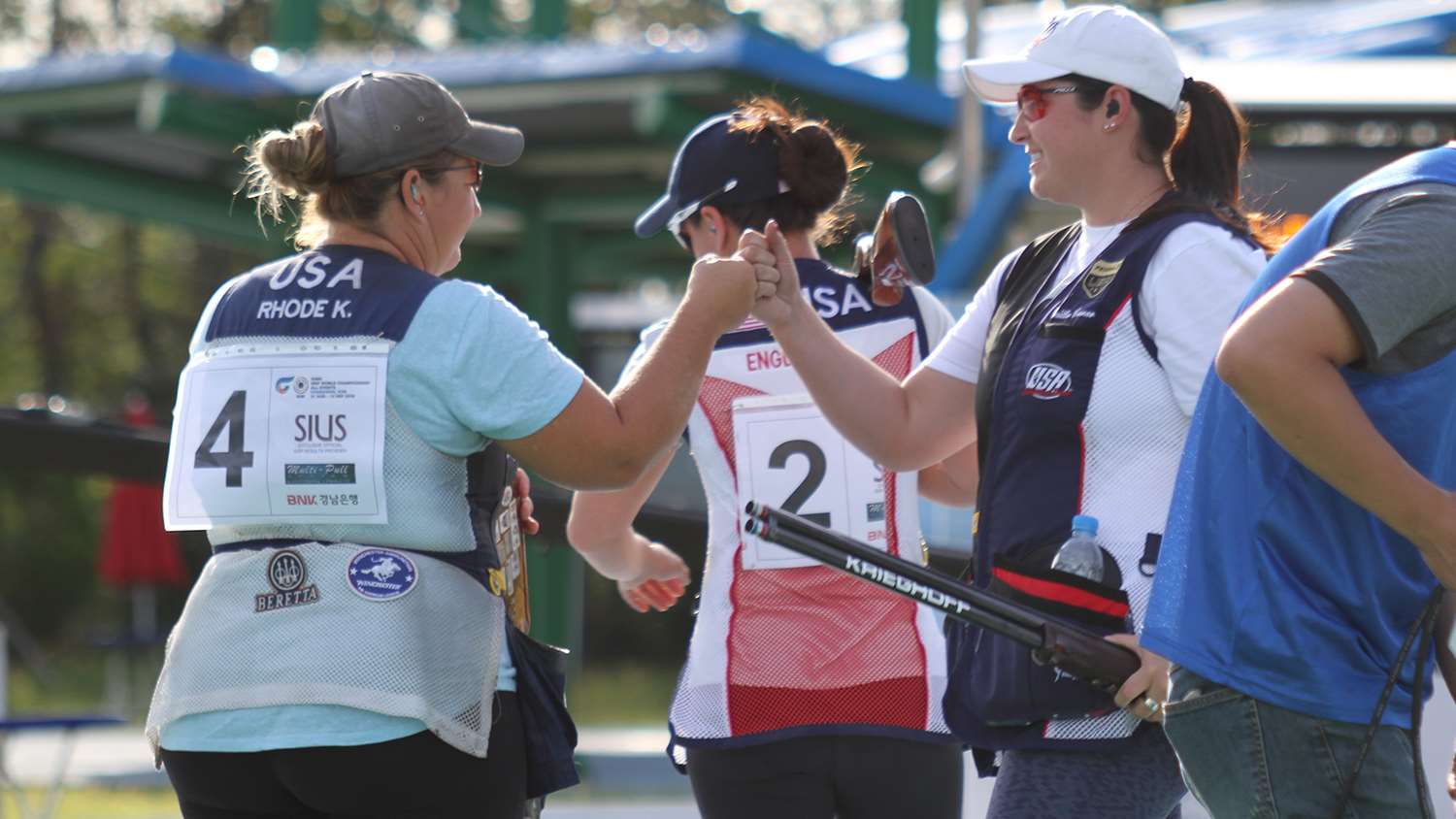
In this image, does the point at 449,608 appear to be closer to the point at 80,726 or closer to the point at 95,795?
the point at 80,726

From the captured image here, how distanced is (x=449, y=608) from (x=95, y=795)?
7.79 m

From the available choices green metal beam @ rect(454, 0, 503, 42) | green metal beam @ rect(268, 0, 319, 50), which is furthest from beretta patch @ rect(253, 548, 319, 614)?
green metal beam @ rect(454, 0, 503, 42)

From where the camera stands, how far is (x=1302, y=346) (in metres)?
2.44

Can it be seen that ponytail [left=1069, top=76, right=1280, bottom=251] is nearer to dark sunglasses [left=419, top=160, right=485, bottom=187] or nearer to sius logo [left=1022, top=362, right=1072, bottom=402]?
sius logo [left=1022, top=362, right=1072, bottom=402]

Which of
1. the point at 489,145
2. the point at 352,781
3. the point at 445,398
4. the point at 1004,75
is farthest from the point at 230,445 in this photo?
the point at 1004,75

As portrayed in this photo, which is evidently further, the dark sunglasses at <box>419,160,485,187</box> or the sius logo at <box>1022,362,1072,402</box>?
the dark sunglasses at <box>419,160,485,187</box>

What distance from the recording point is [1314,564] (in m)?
2.60

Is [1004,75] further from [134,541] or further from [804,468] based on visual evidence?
[134,541]

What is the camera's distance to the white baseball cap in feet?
10.8

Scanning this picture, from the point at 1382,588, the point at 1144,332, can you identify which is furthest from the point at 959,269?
the point at 1382,588

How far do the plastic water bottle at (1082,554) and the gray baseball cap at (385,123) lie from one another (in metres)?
1.09

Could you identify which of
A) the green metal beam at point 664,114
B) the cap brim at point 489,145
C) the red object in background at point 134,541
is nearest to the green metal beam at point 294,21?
the green metal beam at point 664,114

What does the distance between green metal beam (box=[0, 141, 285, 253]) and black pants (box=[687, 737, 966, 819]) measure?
945 cm

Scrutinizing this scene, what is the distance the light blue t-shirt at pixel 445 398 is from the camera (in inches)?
117
